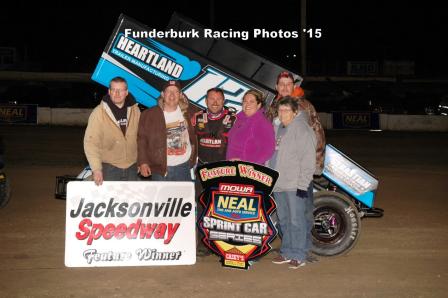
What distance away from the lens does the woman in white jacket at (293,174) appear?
21.0 ft

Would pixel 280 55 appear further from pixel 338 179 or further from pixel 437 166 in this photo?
pixel 338 179

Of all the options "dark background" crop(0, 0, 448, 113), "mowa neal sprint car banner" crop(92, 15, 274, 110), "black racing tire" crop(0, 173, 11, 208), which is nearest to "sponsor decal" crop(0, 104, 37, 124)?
"black racing tire" crop(0, 173, 11, 208)

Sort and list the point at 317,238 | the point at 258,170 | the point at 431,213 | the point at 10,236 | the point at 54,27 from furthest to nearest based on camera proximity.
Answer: the point at 54,27
the point at 431,213
the point at 10,236
the point at 317,238
the point at 258,170

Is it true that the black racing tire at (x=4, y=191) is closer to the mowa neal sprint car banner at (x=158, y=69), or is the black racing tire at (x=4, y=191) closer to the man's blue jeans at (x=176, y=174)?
the mowa neal sprint car banner at (x=158, y=69)

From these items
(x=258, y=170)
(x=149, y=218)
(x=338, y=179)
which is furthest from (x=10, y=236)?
(x=338, y=179)

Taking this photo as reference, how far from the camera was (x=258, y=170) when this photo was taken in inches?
252

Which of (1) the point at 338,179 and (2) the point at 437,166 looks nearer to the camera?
(1) the point at 338,179

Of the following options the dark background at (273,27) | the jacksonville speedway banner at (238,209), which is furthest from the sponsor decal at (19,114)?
the dark background at (273,27)

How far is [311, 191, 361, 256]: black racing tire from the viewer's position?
274 inches

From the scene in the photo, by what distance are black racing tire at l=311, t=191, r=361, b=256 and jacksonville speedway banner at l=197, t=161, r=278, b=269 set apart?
0.72 m

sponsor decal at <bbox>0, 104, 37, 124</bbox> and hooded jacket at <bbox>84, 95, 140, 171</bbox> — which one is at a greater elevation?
sponsor decal at <bbox>0, 104, 37, 124</bbox>

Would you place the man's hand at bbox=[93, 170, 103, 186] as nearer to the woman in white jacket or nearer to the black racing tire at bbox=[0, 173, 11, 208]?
the woman in white jacket

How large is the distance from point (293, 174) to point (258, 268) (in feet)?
3.16

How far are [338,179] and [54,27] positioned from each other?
227 feet
